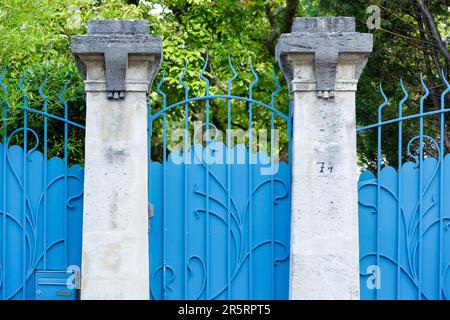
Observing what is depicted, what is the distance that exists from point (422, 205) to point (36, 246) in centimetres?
319

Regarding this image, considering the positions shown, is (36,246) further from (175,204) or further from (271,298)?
(271,298)

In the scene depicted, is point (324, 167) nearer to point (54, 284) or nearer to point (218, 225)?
point (218, 225)

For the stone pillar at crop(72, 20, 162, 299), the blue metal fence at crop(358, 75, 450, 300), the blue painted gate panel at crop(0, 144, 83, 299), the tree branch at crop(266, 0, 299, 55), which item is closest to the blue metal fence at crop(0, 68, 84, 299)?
the blue painted gate panel at crop(0, 144, 83, 299)

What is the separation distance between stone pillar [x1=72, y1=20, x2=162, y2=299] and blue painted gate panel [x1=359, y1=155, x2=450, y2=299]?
1806 mm

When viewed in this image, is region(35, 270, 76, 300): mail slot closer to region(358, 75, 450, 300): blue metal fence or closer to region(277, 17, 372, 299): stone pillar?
region(277, 17, 372, 299): stone pillar

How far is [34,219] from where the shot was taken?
5137 millimetres

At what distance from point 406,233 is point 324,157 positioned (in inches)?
37.9

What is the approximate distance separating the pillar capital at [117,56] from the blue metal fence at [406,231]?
1979 mm

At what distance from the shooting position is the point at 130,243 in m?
4.78

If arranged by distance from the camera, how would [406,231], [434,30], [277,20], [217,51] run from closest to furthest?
[406,231] < [434,30] < [217,51] < [277,20]

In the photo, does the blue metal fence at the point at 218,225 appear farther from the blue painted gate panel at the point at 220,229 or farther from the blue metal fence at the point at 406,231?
the blue metal fence at the point at 406,231

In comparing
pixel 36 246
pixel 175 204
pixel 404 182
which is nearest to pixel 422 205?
pixel 404 182

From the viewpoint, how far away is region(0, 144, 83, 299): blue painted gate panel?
16.8 feet

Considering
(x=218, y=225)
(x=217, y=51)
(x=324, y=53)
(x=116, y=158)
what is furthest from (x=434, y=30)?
(x=116, y=158)
